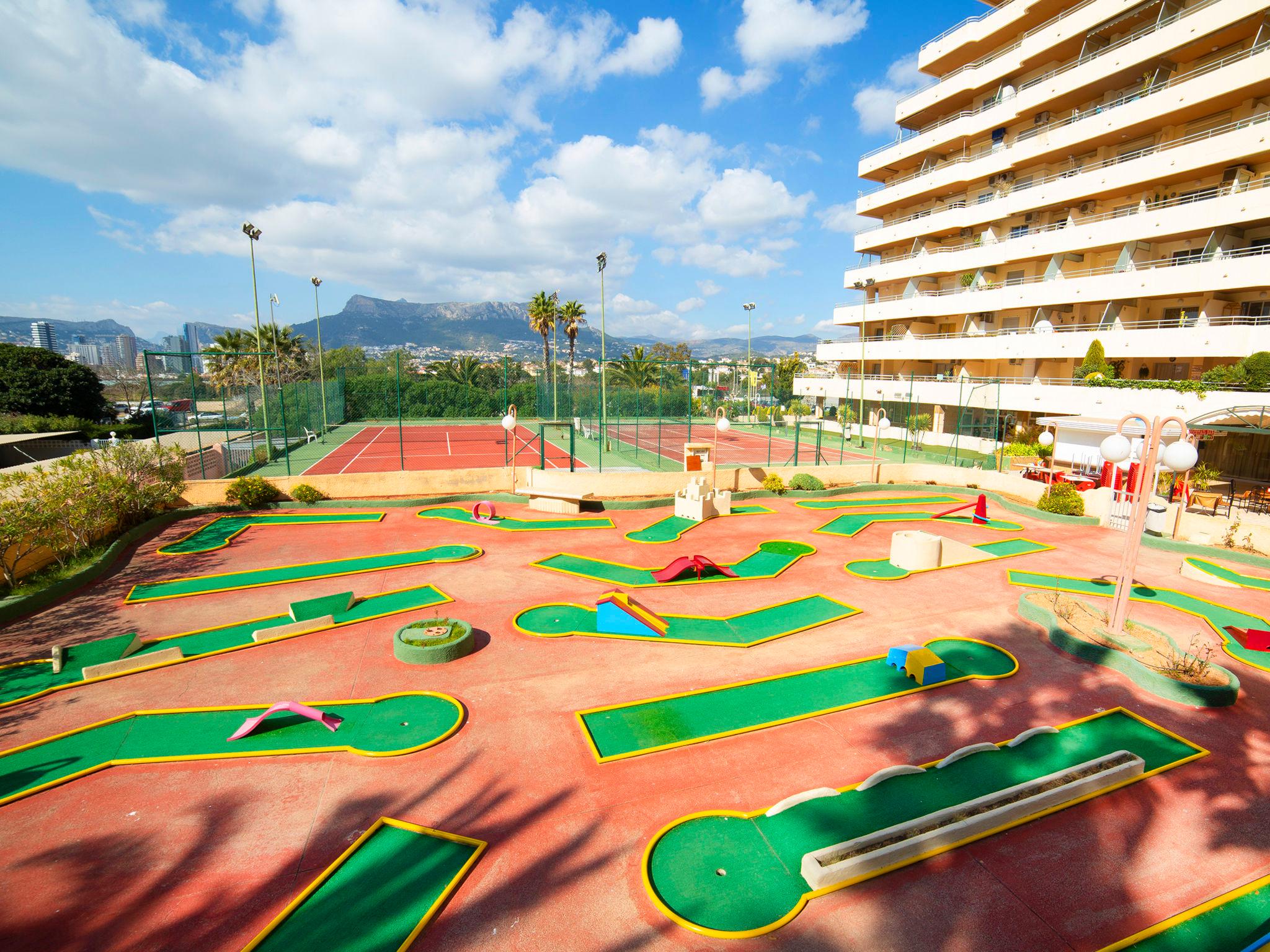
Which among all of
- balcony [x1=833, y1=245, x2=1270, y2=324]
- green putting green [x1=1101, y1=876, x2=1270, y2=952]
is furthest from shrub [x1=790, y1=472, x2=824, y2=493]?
green putting green [x1=1101, y1=876, x2=1270, y2=952]

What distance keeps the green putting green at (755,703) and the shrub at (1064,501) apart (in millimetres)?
13319

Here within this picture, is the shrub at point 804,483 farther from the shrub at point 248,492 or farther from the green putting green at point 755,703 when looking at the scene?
the shrub at point 248,492

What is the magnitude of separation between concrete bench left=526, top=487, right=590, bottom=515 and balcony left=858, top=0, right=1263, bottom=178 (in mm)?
35273

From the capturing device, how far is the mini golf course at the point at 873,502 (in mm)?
22562

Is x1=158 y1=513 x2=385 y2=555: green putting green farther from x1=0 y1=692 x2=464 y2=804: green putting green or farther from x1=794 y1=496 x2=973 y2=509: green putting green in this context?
x1=794 y1=496 x2=973 y2=509: green putting green

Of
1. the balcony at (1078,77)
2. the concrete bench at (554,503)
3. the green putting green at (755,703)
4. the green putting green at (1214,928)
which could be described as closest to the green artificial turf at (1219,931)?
the green putting green at (1214,928)

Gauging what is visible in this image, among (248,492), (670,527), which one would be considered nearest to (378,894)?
(670,527)

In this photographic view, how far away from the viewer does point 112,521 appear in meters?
16.0

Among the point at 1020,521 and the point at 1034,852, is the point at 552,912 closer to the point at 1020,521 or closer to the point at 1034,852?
the point at 1034,852

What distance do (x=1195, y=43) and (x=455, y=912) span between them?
140 ft

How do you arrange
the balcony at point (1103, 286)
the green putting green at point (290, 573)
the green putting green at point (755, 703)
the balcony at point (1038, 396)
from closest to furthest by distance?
1. the green putting green at point (755, 703)
2. the green putting green at point (290, 573)
3. the balcony at point (1038, 396)
4. the balcony at point (1103, 286)

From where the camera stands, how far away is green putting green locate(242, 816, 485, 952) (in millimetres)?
4988

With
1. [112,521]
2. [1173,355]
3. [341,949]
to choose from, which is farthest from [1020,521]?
[112,521]

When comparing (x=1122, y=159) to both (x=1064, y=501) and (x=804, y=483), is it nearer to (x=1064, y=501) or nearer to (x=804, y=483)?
(x=1064, y=501)
